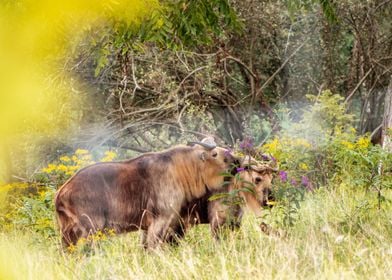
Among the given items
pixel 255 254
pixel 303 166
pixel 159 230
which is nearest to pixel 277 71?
pixel 303 166

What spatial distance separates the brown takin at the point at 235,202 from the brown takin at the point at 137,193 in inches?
4.3

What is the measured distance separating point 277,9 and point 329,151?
4702 mm

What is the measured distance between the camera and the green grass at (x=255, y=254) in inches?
166

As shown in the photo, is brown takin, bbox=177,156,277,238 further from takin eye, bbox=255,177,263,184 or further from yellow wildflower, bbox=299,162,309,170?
yellow wildflower, bbox=299,162,309,170

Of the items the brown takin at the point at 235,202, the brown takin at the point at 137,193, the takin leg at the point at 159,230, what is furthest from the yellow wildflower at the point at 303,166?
the takin leg at the point at 159,230

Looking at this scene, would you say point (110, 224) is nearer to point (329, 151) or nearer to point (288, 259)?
point (288, 259)

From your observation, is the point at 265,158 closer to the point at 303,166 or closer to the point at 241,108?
the point at 303,166

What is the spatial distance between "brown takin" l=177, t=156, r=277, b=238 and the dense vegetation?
131 mm

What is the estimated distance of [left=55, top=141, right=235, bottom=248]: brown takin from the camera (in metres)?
5.95

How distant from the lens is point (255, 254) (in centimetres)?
479

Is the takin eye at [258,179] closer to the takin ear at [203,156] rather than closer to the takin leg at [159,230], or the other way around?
the takin ear at [203,156]

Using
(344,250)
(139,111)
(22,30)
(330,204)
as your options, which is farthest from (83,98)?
(22,30)

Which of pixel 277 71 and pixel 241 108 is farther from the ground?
pixel 277 71

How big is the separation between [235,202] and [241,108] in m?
8.75
